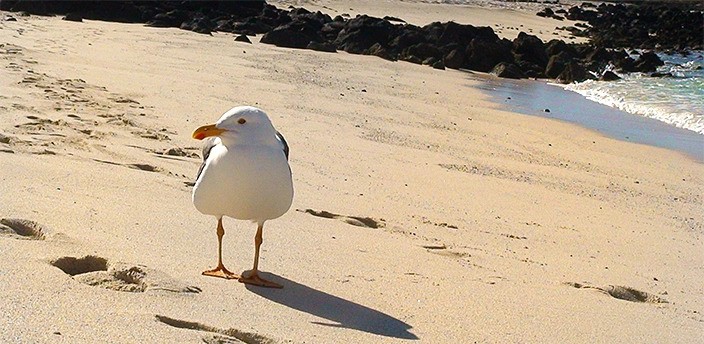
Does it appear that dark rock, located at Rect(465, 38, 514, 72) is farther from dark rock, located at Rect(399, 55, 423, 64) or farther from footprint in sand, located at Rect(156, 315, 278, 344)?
footprint in sand, located at Rect(156, 315, 278, 344)

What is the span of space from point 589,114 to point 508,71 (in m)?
5.46

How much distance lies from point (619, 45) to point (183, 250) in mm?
28507

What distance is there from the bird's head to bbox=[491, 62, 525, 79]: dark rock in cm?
1554

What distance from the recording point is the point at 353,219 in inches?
218

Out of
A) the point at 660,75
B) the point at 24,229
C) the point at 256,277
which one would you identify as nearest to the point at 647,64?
the point at 660,75

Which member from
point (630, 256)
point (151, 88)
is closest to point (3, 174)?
point (630, 256)

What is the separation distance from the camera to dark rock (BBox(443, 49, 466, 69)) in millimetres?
19750

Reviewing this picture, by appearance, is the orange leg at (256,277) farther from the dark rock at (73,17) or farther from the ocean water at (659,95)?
the dark rock at (73,17)

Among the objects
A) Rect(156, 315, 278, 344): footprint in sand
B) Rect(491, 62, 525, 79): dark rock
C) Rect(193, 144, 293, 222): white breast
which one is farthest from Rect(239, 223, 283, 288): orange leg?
Rect(491, 62, 525, 79): dark rock

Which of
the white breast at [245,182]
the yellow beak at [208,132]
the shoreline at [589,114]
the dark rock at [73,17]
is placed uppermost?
the yellow beak at [208,132]

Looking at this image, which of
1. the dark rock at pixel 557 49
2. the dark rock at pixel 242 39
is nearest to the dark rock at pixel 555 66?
the dark rock at pixel 557 49

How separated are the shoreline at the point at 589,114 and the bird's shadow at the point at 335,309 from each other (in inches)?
286

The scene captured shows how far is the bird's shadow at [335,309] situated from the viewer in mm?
3566

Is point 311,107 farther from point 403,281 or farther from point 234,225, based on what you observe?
point 403,281
